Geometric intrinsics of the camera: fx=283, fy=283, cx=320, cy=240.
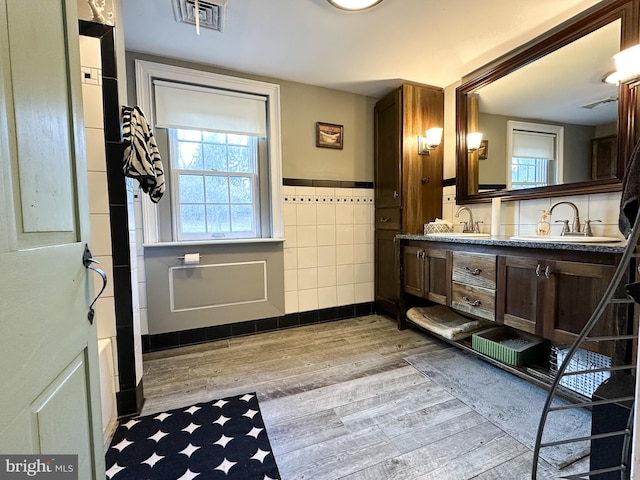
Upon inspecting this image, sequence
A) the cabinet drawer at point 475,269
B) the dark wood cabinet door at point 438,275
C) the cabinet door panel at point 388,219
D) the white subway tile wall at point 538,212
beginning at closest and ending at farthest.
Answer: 1. the white subway tile wall at point 538,212
2. the cabinet drawer at point 475,269
3. the dark wood cabinet door at point 438,275
4. the cabinet door panel at point 388,219

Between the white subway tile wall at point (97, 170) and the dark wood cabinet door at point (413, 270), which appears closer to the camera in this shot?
the white subway tile wall at point (97, 170)

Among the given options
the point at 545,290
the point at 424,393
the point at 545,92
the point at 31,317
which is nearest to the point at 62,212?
the point at 31,317

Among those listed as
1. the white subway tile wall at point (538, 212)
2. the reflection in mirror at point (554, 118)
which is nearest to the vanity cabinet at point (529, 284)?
the white subway tile wall at point (538, 212)

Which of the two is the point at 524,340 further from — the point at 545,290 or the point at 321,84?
the point at 321,84

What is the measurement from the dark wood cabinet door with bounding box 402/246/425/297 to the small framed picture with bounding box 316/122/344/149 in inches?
48.9

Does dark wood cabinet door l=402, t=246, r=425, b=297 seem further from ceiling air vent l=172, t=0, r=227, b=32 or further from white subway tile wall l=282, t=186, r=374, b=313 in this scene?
ceiling air vent l=172, t=0, r=227, b=32

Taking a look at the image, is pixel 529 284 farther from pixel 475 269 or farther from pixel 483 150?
pixel 483 150

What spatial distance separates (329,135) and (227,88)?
100cm

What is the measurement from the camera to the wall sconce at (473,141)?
2.42 metres

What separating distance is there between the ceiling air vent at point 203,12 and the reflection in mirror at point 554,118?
2090mm

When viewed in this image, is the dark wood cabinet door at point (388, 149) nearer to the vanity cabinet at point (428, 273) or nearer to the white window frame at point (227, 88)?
the vanity cabinet at point (428, 273)

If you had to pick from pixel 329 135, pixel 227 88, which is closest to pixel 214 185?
pixel 227 88

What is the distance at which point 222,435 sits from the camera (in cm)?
135

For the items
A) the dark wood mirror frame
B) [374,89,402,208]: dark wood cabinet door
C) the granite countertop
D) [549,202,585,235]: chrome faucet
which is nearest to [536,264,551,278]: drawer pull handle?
the granite countertop
